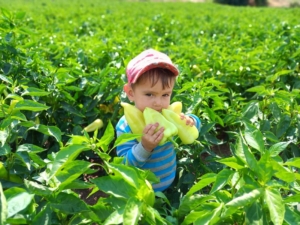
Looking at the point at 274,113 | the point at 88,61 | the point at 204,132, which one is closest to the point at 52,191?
the point at 204,132

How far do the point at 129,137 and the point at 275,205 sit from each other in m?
0.59

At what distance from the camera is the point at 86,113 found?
132 inches

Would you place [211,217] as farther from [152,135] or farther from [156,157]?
[156,157]

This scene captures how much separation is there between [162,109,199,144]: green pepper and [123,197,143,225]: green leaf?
885 mm

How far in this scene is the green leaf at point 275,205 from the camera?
4.48 feet

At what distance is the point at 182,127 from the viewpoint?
2.33 meters

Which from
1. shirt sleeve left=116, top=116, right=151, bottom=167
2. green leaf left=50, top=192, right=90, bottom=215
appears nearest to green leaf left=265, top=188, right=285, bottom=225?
green leaf left=50, top=192, right=90, bottom=215

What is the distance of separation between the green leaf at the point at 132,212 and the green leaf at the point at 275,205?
0.43 metres

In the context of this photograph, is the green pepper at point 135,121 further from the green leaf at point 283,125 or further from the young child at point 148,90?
the green leaf at point 283,125

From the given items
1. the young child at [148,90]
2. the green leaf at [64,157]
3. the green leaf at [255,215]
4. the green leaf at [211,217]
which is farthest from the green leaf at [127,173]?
the young child at [148,90]

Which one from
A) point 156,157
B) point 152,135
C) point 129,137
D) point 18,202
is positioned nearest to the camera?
point 18,202

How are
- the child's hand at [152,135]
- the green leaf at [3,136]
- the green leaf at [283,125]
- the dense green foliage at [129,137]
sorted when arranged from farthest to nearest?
the green leaf at [283,125]
the child's hand at [152,135]
the green leaf at [3,136]
the dense green foliage at [129,137]

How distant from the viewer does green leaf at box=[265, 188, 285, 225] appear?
1.37 m

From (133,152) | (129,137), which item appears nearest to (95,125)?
(133,152)
